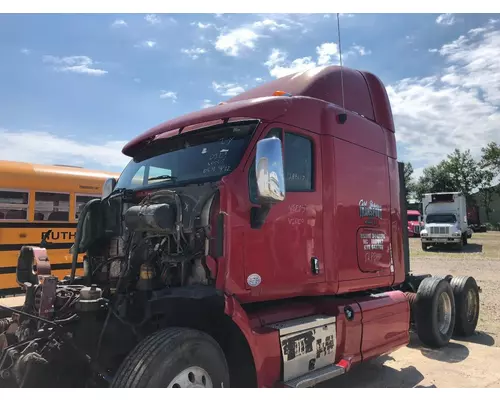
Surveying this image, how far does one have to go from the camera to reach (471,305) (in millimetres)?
7316

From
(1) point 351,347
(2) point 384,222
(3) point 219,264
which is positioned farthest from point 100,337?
(2) point 384,222

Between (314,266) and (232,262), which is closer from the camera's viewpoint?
(232,262)

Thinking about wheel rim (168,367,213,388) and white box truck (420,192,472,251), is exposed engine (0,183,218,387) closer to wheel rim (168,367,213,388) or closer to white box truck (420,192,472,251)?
wheel rim (168,367,213,388)

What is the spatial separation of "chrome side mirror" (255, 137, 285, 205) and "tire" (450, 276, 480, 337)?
5020mm

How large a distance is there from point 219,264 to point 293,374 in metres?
1.17

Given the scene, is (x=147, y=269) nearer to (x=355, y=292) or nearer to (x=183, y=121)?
(x=183, y=121)

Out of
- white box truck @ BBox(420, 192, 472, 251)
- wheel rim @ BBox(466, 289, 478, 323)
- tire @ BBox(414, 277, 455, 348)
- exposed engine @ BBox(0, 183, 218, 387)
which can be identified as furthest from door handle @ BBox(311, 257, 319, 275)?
white box truck @ BBox(420, 192, 472, 251)

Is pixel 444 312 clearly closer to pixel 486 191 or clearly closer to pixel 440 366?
pixel 440 366

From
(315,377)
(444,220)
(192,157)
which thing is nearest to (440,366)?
(315,377)

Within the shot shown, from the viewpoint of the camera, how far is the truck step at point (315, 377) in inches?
145

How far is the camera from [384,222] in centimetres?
532

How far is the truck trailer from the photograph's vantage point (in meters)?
3.35

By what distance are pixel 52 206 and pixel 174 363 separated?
24.0 ft

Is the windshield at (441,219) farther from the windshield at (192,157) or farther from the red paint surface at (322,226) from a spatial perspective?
the windshield at (192,157)
